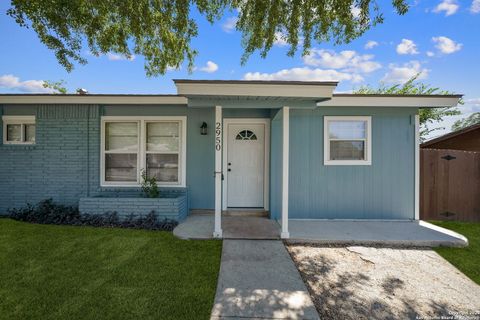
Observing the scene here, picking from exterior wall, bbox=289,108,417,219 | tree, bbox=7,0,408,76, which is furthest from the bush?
tree, bbox=7,0,408,76

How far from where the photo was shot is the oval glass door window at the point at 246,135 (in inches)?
227

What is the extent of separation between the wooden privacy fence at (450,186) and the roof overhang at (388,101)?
130 centimetres

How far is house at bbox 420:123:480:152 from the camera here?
8.03m

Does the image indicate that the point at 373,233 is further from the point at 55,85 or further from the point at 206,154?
the point at 55,85

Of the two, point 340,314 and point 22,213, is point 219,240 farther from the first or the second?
point 22,213

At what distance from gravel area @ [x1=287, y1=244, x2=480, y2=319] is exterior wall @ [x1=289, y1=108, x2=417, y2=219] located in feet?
5.01

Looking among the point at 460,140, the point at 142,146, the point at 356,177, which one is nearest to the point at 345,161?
the point at 356,177

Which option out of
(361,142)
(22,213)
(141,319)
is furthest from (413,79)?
(22,213)

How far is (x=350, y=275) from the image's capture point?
10.4ft

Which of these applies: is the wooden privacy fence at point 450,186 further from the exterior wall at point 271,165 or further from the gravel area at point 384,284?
the gravel area at point 384,284

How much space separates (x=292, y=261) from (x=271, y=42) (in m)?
5.02

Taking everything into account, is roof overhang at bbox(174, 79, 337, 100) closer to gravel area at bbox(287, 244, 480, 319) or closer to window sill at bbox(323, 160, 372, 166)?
window sill at bbox(323, 160, 372, 166)

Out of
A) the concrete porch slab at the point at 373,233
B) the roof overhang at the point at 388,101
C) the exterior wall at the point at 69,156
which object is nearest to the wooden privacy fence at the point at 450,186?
the concrete porch slab at the point at 373,233

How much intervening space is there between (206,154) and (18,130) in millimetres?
4750
